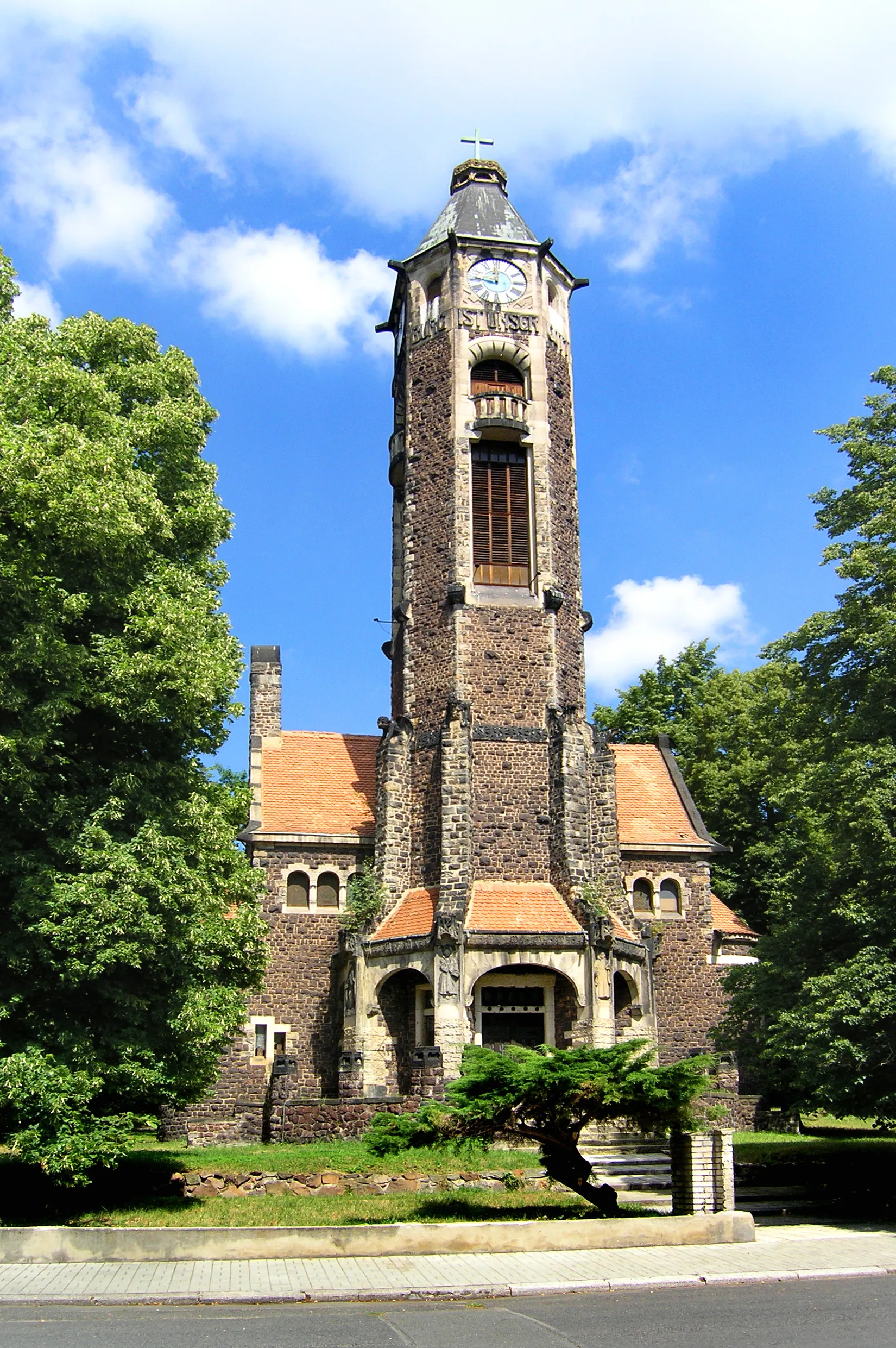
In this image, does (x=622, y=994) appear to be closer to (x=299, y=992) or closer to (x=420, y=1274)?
(x=299, y=992)

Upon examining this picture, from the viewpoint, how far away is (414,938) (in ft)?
85.1

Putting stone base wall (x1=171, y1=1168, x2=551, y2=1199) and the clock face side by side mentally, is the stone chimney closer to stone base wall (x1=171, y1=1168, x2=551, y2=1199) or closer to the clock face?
the clock face

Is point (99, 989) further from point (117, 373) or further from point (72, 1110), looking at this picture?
point (117, 373)

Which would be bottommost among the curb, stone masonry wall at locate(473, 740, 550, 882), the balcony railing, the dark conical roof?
the curb

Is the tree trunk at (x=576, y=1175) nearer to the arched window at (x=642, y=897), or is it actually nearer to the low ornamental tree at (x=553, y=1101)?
the low ornamental tree at (x=553, y=1101)

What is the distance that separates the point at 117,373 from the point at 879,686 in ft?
43.6

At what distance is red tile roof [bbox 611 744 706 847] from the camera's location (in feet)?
109

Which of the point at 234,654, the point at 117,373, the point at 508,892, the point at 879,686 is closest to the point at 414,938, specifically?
the point at 508,892

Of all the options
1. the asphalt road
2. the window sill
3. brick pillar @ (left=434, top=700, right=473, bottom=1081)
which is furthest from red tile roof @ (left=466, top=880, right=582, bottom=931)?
the asphalt road

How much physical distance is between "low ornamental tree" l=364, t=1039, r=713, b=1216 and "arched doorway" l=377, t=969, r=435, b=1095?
36.3ft

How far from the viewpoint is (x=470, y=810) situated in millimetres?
27484

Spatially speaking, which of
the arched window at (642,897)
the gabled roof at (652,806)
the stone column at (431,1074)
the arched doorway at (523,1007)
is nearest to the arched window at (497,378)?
the gabled roof at (652,806)

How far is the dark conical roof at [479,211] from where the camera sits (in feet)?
106

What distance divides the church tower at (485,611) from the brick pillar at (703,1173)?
9.22m
